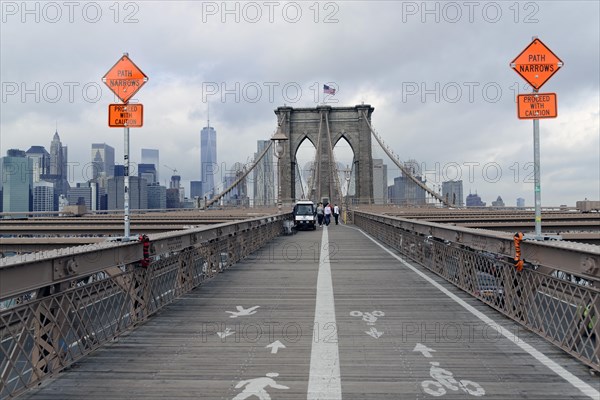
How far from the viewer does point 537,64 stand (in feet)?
23.0

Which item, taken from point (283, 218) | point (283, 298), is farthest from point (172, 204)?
point (283, 298)

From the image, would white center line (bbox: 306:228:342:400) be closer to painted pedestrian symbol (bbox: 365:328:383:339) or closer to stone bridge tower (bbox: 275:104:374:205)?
painted pedestrian symbol (bbox: 365:328:383:339)

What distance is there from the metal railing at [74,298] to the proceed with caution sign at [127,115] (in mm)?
1681

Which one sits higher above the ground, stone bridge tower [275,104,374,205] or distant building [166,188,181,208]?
stone bridge tower [275,104,374,205]

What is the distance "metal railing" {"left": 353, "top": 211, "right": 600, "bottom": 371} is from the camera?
16.4 ft

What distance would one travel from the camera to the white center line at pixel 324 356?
4.37m

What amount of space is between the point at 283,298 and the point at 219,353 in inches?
126

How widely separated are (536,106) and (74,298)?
6.10m

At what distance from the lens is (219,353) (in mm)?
5496

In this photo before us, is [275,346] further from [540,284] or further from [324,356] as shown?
[540,284]

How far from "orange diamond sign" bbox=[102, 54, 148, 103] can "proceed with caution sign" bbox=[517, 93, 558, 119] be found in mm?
A: 5290

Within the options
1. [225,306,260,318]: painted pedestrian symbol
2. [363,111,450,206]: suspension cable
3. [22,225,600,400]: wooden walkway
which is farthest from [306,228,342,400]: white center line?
[363,111,450,206]: suspension cable

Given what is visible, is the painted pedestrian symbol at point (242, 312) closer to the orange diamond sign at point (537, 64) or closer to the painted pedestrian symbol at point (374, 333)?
the painted pedestrian symbol at point (374, 333)

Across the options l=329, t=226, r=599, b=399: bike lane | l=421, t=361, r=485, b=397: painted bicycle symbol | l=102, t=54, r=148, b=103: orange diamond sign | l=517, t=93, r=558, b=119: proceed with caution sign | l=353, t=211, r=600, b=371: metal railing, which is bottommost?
l=421, t=361, r=485, b=397: painted bicycle symbol
